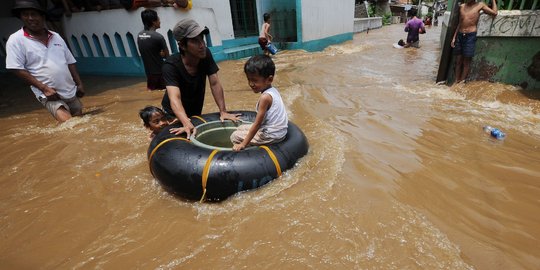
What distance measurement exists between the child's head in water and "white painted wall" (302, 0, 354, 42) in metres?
9.73

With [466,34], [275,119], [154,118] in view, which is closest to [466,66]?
[466,34]

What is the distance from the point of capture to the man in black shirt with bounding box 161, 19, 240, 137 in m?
2.96

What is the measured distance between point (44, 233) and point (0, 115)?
5.17 meters

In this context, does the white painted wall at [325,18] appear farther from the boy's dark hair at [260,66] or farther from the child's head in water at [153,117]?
the boy's dark hair at [260,66]

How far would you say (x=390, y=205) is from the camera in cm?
259

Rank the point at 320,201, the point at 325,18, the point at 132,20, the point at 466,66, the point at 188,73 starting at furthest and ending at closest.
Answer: the point at 325,18 → the point at 132,20 → the point at 466,66 → the point at 188,73 → the point at 320,201

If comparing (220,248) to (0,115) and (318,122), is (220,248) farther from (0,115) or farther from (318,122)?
(0,115)

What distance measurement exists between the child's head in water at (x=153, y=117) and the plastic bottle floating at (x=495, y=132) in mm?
4226

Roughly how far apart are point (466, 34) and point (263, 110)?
4.98m

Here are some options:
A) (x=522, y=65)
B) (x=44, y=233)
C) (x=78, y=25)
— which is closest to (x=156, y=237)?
(x=44, y=233)

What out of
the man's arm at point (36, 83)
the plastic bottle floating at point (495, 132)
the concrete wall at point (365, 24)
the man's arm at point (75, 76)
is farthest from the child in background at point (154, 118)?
the concrete wall at point (365, 24)

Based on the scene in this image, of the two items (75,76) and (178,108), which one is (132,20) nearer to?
(75,76)

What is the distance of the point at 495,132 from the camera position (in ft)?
12.4

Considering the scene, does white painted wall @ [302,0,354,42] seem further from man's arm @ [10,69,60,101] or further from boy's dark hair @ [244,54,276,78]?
boy's dark hair @ [244,54,276,78]
